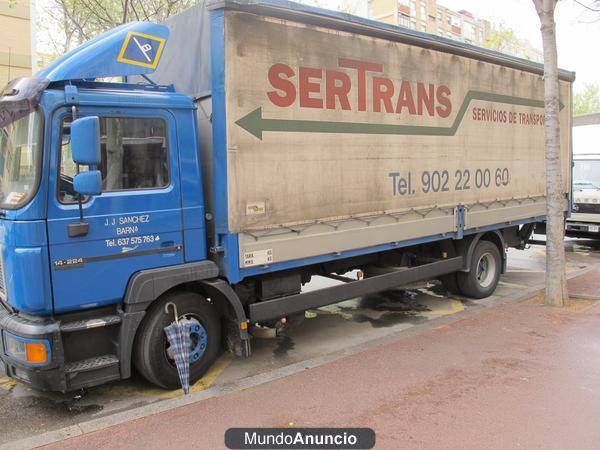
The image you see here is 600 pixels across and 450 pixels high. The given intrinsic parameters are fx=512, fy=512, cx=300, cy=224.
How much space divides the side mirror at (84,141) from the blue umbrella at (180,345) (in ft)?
4.71

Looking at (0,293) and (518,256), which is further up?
(0,293)

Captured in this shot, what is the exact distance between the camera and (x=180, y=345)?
4.41 m

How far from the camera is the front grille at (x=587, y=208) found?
12.1 metres

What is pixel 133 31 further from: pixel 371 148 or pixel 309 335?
pixel 309 335

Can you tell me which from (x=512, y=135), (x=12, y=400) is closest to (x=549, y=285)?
(x=512, y=135)

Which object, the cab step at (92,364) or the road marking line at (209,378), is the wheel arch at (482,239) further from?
the cab step at (92,364)

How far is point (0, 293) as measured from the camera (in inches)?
168

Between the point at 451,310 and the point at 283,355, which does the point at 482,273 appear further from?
the point at 283,355

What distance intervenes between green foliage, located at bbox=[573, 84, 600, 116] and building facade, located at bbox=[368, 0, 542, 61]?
854cm

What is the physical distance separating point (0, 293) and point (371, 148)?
3.86 meters

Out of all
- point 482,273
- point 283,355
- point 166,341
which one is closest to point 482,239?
point 482,273

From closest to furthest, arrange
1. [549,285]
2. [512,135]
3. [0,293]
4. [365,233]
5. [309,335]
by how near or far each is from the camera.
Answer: [0,293] < [365,233] < [309,335] < [549,285] < [512,135]

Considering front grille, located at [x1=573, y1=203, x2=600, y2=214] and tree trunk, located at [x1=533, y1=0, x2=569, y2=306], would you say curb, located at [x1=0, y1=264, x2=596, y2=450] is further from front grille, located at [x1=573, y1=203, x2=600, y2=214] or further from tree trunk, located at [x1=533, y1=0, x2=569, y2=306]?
front grille, located at [x1=573, y1=203, x2=600, y2=214]

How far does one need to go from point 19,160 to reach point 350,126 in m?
3.14
